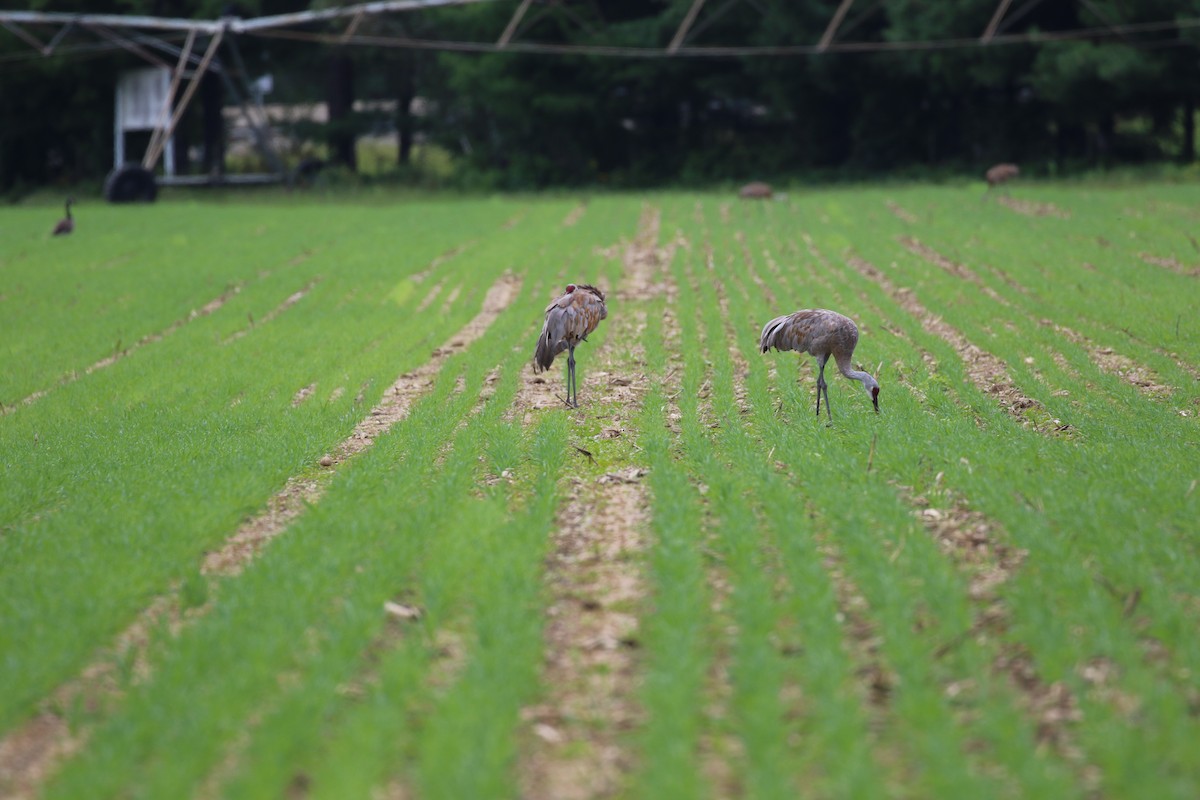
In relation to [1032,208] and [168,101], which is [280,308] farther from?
[168,101]

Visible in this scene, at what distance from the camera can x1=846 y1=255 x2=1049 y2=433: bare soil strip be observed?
12.0 metres

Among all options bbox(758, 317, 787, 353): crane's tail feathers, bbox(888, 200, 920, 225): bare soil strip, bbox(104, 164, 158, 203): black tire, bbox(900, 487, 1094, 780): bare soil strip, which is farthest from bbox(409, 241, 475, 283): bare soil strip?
bbox(104, 164, 158, 203): black tire

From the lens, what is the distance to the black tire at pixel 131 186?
40.8m

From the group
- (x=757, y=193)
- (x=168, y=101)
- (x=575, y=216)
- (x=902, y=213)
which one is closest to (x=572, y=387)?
(x=902, y=213)

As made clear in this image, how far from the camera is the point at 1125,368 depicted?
1337 centimetres

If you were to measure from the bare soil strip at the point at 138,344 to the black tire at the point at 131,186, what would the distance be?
21.1 metres

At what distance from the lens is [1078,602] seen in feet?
21.4

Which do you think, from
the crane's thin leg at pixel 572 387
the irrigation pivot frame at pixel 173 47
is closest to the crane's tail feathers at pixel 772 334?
the crane's thin leg at pixel 572 387

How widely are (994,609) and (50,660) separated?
521cm

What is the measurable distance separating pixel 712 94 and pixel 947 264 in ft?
98.9

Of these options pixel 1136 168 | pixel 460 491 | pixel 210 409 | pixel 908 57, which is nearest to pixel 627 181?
pixel 908 57

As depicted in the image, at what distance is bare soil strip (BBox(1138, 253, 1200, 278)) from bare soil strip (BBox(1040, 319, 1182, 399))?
532 centimetres

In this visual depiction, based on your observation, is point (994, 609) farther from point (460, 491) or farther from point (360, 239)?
point (360, 239)

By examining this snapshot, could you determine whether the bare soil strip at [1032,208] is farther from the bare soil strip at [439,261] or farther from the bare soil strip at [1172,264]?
the bare soil strip at [439,261]
